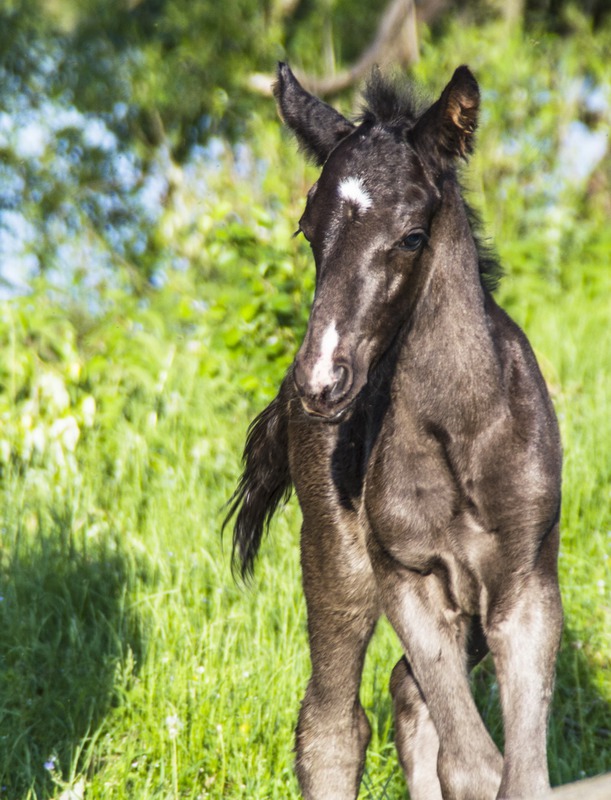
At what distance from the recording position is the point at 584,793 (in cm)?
154

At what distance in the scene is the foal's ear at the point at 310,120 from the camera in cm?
300

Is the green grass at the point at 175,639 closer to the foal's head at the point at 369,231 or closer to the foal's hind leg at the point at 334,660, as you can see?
the foal's hind leg at the point at 334,660

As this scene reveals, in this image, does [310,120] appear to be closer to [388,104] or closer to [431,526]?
[388,104]

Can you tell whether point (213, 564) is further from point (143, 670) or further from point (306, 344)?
point (306, 344)

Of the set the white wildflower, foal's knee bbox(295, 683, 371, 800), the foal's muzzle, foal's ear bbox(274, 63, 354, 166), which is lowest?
foal's knee bbox(295, 683, 371, 800)

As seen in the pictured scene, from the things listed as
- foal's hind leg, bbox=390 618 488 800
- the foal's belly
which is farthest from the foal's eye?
foal's hind leg, bbox=390 618 488 800

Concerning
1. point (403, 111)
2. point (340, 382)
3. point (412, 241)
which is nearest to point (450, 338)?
point (412, 241)

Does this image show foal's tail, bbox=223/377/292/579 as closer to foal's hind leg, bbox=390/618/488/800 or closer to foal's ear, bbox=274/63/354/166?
foal's hind leg, bbox=390/618/488/800

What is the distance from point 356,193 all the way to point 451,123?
13.7 inches

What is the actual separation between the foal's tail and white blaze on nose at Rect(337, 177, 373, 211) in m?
1.06

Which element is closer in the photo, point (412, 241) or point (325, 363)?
point (325, 363)

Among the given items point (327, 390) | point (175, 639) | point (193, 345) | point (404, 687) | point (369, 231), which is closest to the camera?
point (327, 390)

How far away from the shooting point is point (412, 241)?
269cm

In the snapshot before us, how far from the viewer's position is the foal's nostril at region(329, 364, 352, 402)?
2.50 metres
